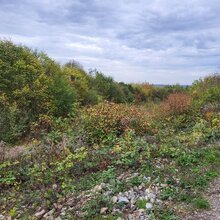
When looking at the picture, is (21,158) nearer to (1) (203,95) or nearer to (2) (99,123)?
(2) (99,123)

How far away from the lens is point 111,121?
976 centimetres

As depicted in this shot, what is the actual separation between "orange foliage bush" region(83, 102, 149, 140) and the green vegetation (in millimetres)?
29

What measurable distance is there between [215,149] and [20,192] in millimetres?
4325

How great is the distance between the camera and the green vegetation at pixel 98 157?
5234mm

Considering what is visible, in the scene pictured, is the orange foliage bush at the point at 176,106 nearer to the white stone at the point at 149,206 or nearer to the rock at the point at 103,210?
the white stone at the point at 149,206

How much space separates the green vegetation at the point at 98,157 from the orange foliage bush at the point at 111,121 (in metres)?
0.03

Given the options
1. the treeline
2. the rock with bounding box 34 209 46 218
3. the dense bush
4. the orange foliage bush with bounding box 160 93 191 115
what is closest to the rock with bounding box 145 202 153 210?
the rock with bounding box 34 209 46 218

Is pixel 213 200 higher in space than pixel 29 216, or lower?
higher

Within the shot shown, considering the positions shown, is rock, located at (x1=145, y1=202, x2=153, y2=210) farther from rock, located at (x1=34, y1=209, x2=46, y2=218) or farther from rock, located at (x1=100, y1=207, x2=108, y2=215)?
rock, located at (x1=34, y1=209, x2=46, y2=218)

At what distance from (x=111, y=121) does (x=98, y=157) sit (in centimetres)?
288

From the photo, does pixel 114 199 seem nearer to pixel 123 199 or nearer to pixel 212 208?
pixel 123 199

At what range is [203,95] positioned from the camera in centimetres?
1486

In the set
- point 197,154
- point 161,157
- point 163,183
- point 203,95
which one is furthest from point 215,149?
point 203,95

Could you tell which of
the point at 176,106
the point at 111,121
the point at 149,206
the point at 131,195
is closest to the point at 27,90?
the point at 111,121
